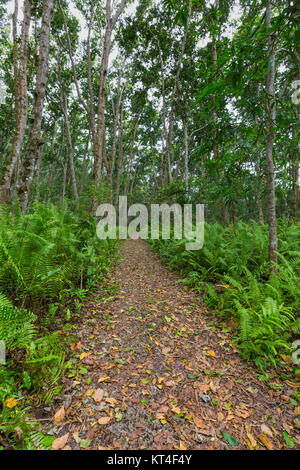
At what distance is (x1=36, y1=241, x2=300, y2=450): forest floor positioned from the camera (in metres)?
1.67

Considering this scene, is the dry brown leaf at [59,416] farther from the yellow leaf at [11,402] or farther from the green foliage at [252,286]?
the green foliage at [252,286]

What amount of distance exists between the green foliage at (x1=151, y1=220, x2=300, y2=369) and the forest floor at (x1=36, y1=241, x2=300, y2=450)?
328 millimetres

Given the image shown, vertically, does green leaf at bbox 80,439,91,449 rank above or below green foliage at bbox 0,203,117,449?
below

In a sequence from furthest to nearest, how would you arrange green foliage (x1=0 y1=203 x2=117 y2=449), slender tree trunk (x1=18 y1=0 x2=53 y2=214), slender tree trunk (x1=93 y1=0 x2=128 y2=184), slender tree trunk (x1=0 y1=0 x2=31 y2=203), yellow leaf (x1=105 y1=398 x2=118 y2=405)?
slender tree trunk (x1=93 y1=0 x2=128 y2=184) < slender tree trunk (x1=0 y1=0 x2=31 y2=203) < slender tree trunk (x1=18 y1=0 x2=53 y2=214) < yellow leaf (x1=105 y1=398 x2=118 y2=405) < green foliage (x1=0 y1=203 x2=117 y2=449)

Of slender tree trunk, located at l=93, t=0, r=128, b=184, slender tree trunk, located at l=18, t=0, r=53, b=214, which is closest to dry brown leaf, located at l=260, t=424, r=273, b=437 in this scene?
slender tree trunk, located at l=18, t=0, r=53, b=214

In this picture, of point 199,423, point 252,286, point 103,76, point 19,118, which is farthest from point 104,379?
point 103,76

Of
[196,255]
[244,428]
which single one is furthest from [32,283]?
[196,255]

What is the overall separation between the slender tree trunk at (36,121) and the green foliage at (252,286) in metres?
4.43

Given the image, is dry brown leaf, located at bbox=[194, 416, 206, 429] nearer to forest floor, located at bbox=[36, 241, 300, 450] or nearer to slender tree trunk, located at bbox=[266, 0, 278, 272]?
forest floor, located at bbox=[36, 241, 300, 450]

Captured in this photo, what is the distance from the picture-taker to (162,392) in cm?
209

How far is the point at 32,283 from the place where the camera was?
2.53 meters

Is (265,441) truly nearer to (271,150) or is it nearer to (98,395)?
(98,395)

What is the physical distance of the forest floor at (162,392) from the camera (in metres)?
1.67
